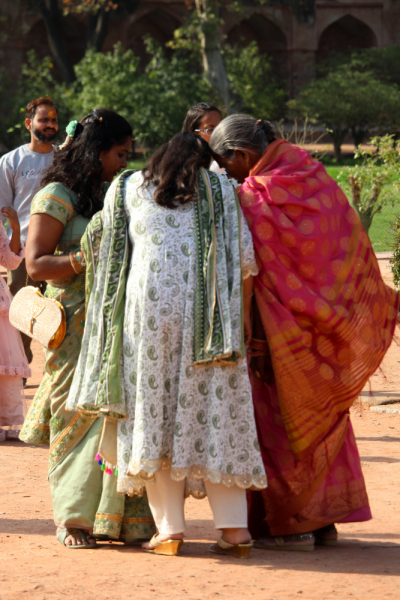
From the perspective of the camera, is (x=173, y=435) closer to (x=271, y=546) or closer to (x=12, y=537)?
(x=271, y=546)

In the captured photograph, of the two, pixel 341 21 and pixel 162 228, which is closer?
pixel 162 228

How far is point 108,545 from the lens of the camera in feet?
11.7

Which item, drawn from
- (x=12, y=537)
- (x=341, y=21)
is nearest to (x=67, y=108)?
(x=341, y=21)

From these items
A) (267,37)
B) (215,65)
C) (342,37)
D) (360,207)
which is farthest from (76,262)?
(342,37)

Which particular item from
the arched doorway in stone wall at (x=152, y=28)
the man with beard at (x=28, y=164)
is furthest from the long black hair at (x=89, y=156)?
the arched doorway in stone wall at (x=152, y=28)

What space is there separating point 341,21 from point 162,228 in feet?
112

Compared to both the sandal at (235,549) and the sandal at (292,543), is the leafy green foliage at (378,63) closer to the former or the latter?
the sandal at (292,543)

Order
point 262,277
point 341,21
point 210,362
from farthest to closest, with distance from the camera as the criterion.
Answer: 1. point 341,21
2. point 262,277
3. point 210,362

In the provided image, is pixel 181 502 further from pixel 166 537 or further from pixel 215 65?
pixel 215 65

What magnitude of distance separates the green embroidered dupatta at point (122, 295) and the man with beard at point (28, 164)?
3437mm

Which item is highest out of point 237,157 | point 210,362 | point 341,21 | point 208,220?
point 341,21

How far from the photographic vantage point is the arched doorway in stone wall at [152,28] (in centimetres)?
3347

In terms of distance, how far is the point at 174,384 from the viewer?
10.3ft

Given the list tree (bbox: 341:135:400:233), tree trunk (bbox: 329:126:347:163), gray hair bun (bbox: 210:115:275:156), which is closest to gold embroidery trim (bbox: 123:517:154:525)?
gray hair bun (bbox: 210:115:275:156)
